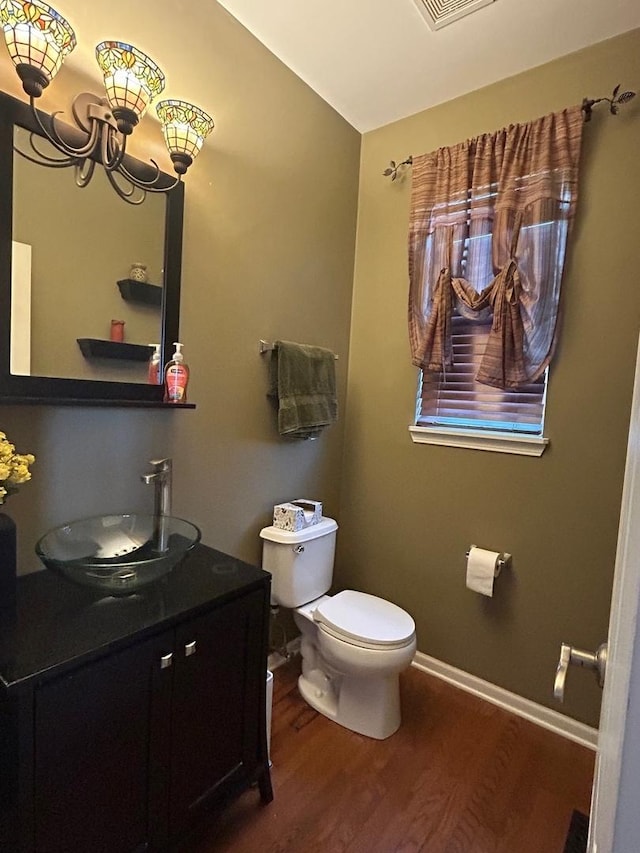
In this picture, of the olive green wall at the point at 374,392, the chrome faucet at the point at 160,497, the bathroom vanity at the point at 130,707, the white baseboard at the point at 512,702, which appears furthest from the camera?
the white baseboard at the point at 512,702

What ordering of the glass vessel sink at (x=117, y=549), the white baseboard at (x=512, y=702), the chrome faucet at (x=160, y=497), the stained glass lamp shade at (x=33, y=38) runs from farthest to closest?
the white baseboard at (x=512, y=702) < the chrome faucet at (x=160, y=497) < the glass vessel sink at (x=117, y=549) < the stained glass lamp shade at (x=33, y=38)

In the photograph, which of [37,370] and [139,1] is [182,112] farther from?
[37,370]

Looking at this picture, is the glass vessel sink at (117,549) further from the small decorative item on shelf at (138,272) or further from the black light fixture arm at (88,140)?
the black light fixture arm at (88,140)

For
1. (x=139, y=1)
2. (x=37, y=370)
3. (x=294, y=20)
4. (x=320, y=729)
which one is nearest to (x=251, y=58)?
(x=294, y=20)

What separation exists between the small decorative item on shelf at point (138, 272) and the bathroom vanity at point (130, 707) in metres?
0.95

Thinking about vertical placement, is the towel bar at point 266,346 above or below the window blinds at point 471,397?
above

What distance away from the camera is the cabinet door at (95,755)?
0.95 meters

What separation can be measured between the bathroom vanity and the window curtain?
1352mm

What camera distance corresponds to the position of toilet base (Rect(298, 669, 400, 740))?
181 centimetres

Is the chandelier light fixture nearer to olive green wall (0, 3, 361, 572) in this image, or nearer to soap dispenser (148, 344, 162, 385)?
olive green wall (0, 3, 361, 572)

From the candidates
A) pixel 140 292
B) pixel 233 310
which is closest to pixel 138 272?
pixel 140 292

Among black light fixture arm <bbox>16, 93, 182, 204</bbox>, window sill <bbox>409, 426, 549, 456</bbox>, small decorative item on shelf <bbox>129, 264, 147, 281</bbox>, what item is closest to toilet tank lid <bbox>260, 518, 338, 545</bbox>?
window sill <bbox>409, 426, 549, 456</bbox>

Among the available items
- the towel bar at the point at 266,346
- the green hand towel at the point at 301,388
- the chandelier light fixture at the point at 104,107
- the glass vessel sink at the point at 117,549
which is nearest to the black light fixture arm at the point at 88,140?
the chandelier light fixture at the point at 104,107

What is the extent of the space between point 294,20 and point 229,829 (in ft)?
9.27
